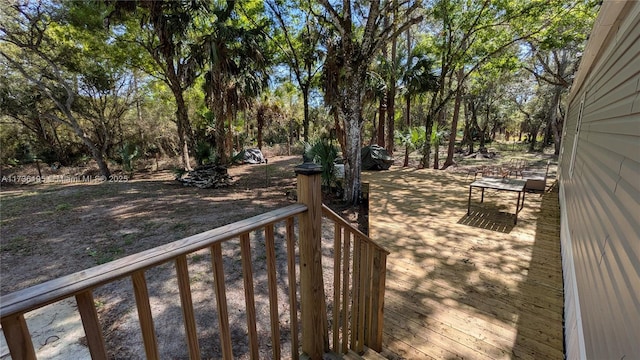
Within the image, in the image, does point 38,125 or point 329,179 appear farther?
point 38,125

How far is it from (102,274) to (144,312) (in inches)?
8.8

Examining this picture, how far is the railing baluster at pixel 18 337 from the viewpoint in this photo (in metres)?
0.60

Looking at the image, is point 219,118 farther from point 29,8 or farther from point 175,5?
point 29,8

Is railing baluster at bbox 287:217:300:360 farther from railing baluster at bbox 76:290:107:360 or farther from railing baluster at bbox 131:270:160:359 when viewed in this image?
railing baluster at bbox 76:290:107:360

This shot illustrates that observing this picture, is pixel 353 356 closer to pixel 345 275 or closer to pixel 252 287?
pixel 345 275

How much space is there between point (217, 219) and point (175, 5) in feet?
22.7

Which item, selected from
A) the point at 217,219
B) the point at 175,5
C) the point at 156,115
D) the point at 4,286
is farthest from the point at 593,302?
the point at 156,115

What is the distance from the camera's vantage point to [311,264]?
4.92 ft

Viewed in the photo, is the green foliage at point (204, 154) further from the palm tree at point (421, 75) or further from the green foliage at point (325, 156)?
the palm tree at point (421, 75)

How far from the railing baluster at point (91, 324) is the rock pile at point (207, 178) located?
27.8ft

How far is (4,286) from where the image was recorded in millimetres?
3174

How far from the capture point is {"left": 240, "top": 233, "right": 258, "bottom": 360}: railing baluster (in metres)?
1.19

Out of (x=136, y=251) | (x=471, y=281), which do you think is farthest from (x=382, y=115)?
(x=136, y=251)

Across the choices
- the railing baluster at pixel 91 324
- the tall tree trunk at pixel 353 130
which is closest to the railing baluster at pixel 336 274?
the railing baluster at pixel 91 324
